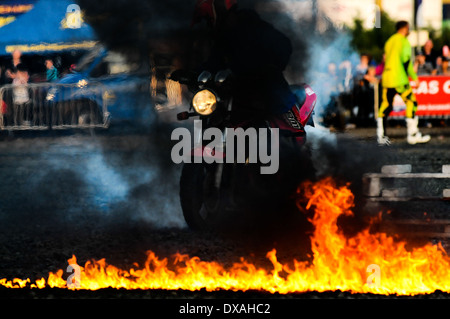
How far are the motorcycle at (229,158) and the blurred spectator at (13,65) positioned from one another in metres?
8.91

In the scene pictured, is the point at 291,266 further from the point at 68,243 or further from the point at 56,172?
the point at 56,172

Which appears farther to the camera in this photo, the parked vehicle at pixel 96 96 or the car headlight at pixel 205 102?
the parked vehicle at pixel 96 96

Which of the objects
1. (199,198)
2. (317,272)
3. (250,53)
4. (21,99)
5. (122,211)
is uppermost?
(21,99)

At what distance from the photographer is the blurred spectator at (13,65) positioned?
14303mm

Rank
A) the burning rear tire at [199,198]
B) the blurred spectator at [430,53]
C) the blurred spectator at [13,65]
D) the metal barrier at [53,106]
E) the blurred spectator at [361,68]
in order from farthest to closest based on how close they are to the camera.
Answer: the metal barrier at [53,106] → the blurred spectator at [361,68] → the blurred spectator at [13,65] → the blurred spectator at [430,53] → the burning rear tire at [199,198]

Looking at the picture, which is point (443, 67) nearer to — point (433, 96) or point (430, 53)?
point (430, 53)

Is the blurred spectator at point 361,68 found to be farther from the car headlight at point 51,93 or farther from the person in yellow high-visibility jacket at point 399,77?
the car headlight at point 51,93

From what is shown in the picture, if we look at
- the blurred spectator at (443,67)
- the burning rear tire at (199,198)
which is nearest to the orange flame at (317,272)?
the burning rear tire at (199,198)

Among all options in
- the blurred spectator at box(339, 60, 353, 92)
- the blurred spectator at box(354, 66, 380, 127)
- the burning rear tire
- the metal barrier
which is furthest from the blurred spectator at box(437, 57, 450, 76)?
the burning rear tire

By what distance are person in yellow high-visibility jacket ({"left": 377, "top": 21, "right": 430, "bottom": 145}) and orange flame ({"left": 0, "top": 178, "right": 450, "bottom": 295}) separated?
611 centimetres

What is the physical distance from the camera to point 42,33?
43.0 feet

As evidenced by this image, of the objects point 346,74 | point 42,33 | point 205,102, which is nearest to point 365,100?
point 346,74

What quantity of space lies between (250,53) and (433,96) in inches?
392
